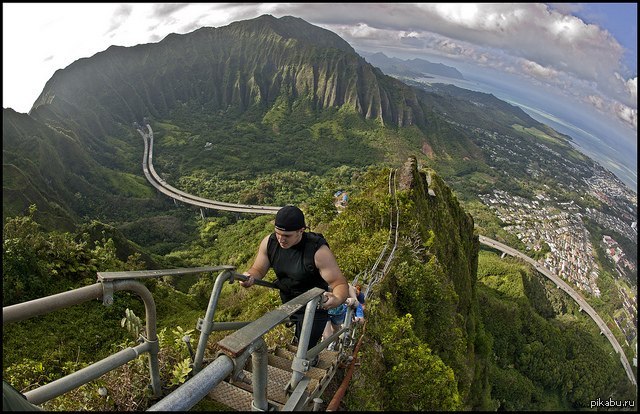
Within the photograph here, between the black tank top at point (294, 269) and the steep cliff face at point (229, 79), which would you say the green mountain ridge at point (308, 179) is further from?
the black tank top at point (294, 269)

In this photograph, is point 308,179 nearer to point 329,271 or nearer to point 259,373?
point 329,271

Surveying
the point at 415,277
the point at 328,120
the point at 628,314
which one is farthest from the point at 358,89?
the point at 415,277

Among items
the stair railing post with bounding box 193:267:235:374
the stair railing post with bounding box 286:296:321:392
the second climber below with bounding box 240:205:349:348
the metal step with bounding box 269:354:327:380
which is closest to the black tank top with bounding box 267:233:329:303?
the second climber below with bounding box 240:205:349:348

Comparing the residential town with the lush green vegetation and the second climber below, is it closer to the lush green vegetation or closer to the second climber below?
the lush green vegetation

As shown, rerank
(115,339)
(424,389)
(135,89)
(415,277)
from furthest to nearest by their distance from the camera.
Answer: (135,89)
(415,277)
(115,339)
(424,389)

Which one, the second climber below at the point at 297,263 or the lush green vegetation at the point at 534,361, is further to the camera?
the lush green vegetation at the point at 534,361

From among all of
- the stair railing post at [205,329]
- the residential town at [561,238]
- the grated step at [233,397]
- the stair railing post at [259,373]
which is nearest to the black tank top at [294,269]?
the stair railing post at [205,329]

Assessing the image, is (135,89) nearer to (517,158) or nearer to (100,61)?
(100,61)

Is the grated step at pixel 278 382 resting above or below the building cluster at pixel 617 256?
above

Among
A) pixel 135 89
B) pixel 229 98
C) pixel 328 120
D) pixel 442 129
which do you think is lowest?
pixel 135 89
